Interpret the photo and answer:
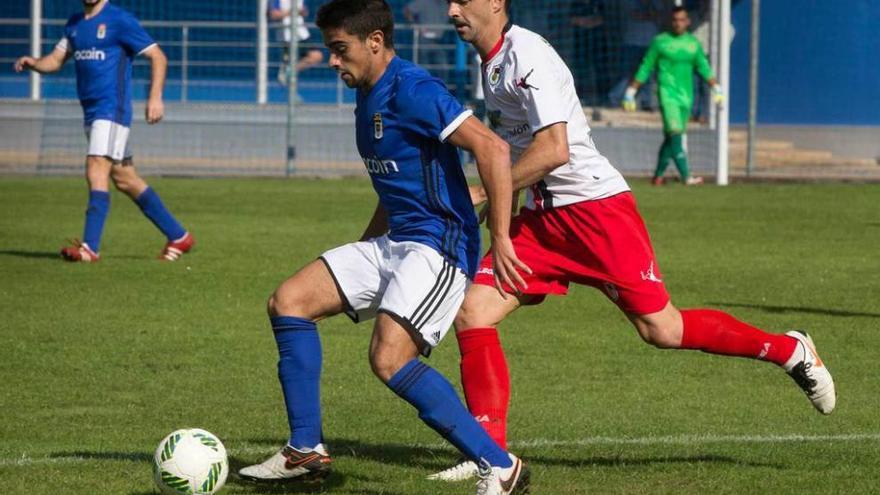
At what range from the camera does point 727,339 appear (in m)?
6.38

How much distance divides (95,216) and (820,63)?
19189 millimetres

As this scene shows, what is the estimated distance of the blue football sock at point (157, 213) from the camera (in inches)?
511

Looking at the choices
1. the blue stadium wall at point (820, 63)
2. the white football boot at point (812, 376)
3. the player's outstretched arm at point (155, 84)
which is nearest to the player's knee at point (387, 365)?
the white football boot at point (812, 376)

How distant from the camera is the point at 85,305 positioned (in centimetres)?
1058

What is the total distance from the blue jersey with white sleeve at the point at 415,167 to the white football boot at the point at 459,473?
0.76 meters

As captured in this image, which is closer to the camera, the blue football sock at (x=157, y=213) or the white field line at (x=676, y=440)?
the white field line at (x=676, y=440)

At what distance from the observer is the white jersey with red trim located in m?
5.95

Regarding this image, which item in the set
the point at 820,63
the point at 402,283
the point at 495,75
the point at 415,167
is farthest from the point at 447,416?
the point at 820,63

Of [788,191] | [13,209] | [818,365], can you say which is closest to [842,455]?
[818,365]

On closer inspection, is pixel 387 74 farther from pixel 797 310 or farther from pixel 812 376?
pixel 797 310

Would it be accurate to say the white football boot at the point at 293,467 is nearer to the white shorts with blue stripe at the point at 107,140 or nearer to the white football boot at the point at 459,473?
the white football boot at the point at 459,473

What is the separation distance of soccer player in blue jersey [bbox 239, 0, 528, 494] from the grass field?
1.47ft

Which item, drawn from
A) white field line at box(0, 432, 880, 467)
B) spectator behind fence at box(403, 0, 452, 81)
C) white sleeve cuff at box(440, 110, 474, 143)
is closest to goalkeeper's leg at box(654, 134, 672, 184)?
spectator behind fence at box(403, 0, 452, 81)

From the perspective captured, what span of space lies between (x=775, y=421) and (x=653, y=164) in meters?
18.7
